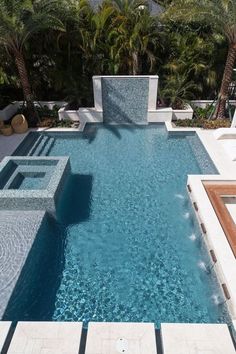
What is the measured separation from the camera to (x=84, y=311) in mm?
5496

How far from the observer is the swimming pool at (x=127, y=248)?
18.2 feet

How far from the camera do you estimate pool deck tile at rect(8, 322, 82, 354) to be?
405 centimetres

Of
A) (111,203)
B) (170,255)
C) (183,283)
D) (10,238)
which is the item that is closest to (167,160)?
(111,203)

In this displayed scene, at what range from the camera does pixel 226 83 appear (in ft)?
40.5

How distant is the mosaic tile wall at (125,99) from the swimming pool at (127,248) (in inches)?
129

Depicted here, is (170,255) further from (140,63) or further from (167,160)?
(140,63)

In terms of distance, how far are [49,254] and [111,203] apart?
7.88ft

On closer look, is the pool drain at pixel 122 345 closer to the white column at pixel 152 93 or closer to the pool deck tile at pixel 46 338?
the pool deck tile at pixel 46 338

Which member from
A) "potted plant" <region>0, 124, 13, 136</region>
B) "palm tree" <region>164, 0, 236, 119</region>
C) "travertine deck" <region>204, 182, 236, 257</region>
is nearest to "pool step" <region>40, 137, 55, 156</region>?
"potted plant" <region>0, 124, 13, 136</region>

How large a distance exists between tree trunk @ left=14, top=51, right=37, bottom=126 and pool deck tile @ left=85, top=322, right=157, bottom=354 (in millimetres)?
10878

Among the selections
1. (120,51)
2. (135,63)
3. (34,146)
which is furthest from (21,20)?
(135,63)

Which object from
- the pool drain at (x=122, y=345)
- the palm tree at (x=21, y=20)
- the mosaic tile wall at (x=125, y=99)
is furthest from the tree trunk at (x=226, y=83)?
the pool drain at (x=122, y=345)

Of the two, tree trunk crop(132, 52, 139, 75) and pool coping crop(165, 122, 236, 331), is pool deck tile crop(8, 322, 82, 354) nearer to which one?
pool coping crop(165, 122, 236, 331)

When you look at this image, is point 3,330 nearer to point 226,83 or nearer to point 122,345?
point 122,345
